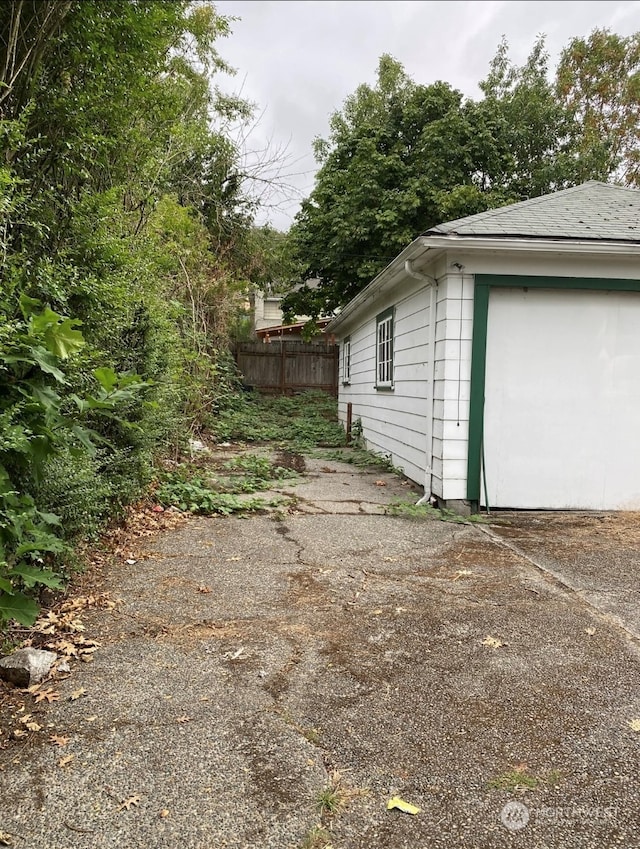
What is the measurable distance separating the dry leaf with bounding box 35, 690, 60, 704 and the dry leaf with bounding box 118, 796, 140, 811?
685 mm

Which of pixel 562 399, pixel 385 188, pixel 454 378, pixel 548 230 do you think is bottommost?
pixel 562 399

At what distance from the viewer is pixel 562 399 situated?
5.26 meters

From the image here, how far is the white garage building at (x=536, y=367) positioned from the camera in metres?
5.10

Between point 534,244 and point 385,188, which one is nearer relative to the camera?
point 534,244

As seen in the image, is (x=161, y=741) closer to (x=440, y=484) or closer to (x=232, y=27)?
(x=440, y=484)

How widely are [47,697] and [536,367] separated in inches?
184

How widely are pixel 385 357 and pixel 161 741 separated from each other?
690 cm

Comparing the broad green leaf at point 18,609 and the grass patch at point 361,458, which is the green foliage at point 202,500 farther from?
the broad green leaf at point 18,609

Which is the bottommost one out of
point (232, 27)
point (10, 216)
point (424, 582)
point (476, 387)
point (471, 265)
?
point (424, 582)

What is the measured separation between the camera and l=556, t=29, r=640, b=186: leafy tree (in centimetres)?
1706

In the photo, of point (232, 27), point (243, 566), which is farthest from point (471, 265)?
point (232, 27)

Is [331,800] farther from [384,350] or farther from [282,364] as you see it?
[282,364]

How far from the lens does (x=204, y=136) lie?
7.02m

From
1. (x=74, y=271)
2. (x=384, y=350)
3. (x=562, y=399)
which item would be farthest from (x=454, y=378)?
(x=74, y=271)
